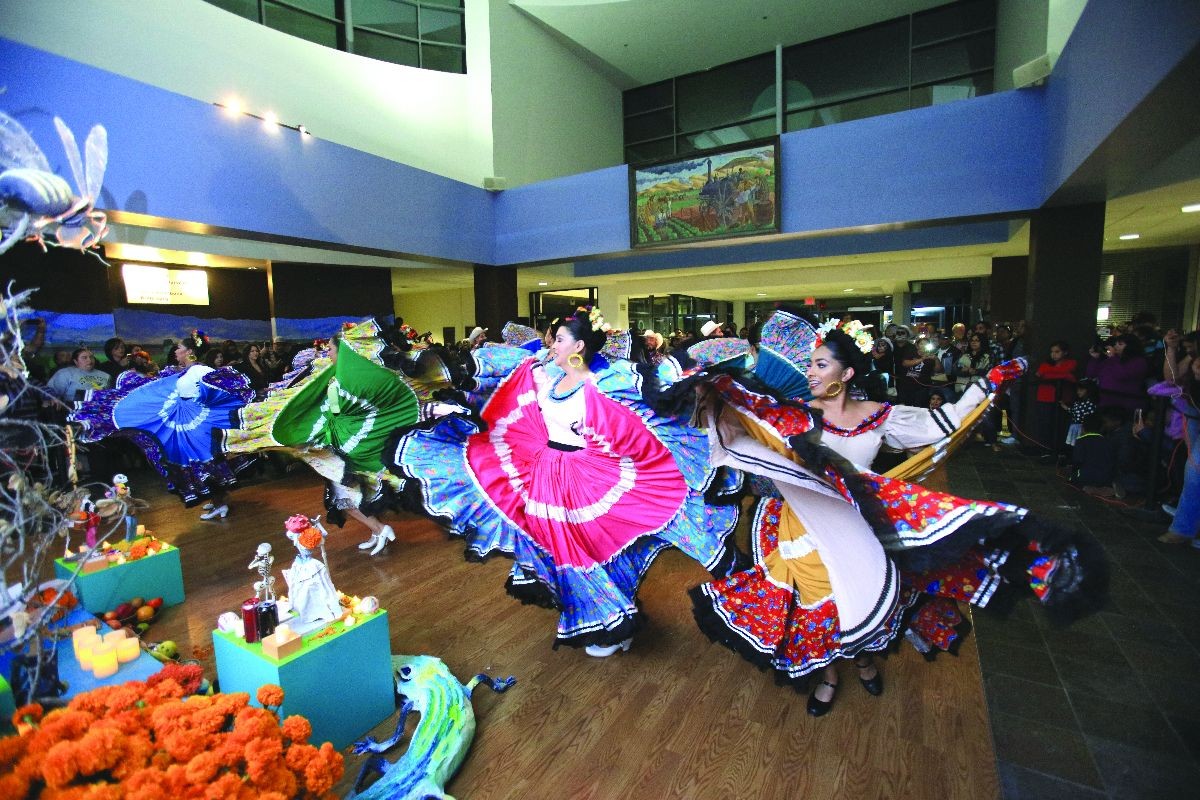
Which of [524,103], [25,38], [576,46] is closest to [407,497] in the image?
[25,38]

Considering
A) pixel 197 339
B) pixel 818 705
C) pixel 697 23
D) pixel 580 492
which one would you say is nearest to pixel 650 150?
pixel 697 23

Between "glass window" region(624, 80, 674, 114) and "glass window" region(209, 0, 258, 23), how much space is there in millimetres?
7565

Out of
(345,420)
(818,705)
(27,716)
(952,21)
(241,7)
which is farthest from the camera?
(952,21)

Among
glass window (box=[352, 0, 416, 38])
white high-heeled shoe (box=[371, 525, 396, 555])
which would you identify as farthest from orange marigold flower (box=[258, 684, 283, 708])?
glass window (box=[352, 0, 416, 38])

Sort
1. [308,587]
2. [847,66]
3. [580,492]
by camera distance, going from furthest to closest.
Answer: [847,66], [580,492], [308,587]

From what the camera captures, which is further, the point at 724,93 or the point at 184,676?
the point at 724,93

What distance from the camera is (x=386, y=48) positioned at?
381 inches

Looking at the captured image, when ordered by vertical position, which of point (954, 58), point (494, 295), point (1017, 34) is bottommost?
point (494, 295)

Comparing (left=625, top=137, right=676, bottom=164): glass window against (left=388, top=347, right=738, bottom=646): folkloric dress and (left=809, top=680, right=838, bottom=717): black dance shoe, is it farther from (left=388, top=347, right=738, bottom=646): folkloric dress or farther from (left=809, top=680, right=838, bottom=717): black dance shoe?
(left=809, top=680, right=838, bottom=717): black dance shoe

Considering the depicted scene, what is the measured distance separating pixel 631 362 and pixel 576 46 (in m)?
11.2

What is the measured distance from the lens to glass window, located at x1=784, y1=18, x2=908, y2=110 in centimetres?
1088

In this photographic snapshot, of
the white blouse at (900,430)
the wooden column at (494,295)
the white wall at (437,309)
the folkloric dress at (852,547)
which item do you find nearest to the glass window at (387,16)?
the wooden column at (494,295)

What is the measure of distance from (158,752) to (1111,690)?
313 centimetres

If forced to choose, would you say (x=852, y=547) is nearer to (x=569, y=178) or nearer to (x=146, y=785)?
(x=146, y=785)
